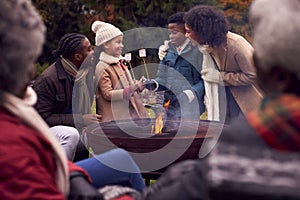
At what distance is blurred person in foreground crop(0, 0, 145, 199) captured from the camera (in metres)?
2.00

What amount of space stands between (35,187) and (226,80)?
3.22 m

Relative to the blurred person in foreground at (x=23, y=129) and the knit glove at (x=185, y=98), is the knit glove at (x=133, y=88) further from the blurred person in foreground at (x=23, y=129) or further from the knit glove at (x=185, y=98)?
the blurred person in foreground at (x=23, y=129)

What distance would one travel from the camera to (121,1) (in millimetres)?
15133

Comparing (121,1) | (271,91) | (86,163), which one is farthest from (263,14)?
(121,1)

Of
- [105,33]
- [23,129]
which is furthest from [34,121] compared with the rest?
[105,33]

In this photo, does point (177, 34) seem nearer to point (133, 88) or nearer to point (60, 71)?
point (133, 88)

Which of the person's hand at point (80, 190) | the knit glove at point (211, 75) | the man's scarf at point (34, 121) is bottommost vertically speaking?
the knit glove at point (211, 75)

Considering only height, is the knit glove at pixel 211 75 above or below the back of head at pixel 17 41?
below

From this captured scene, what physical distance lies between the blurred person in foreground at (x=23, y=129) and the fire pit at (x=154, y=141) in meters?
1.90

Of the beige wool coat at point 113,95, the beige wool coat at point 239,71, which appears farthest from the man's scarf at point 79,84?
the beige wool coat at point 239,71

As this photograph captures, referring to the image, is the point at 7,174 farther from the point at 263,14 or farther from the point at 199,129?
the point at 199,129

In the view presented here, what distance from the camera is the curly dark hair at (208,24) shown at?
505 centimetres

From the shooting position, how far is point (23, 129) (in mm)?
2100

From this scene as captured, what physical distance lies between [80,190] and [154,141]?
190cm
